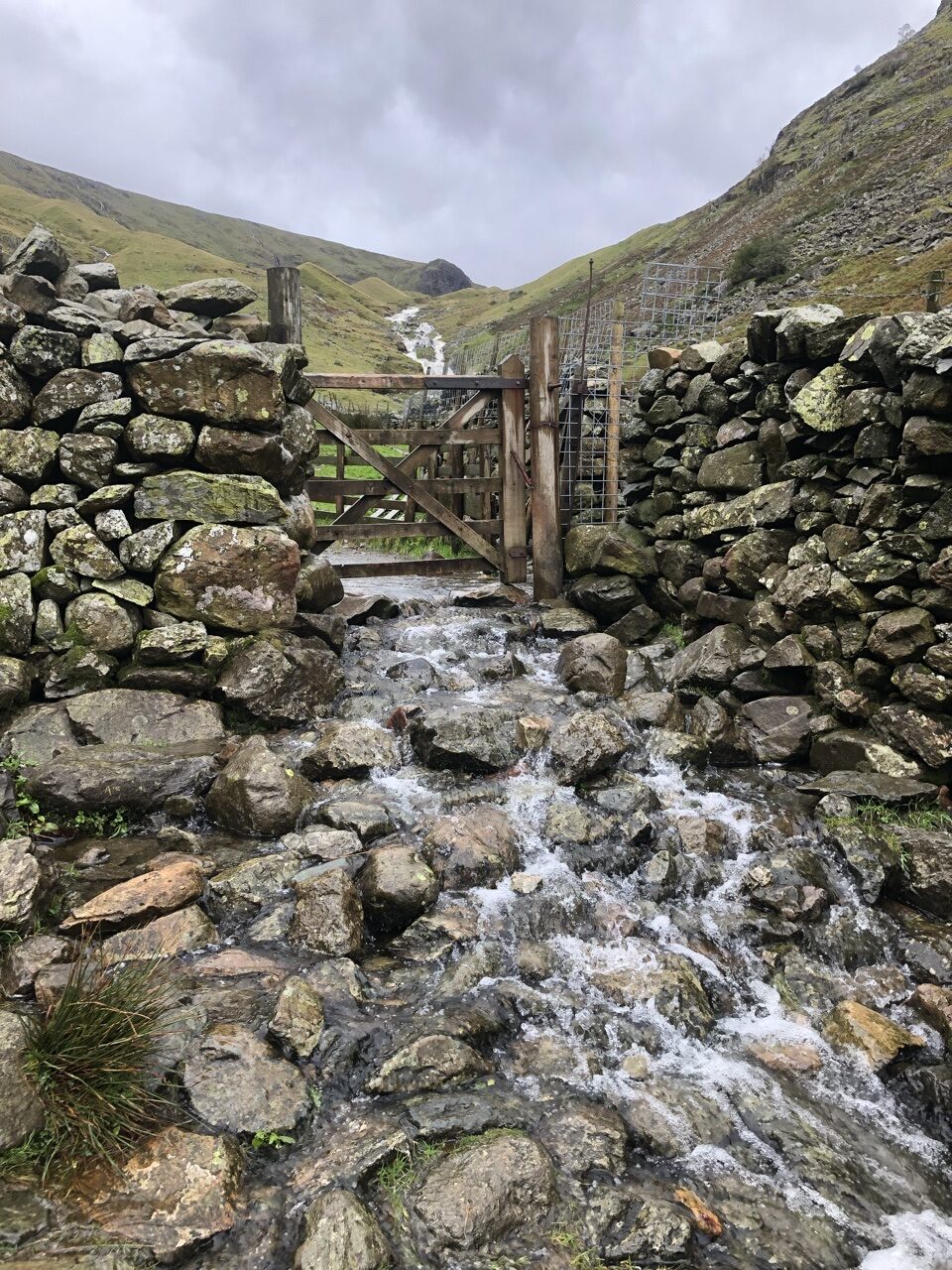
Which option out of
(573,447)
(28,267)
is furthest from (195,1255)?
→ (573,447)

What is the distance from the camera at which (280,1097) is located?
388 cm

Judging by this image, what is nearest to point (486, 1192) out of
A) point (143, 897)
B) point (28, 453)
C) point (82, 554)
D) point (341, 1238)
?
point (341, 1238)

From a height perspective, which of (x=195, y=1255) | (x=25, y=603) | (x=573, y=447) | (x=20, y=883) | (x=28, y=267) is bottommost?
(x=195, y=1255)

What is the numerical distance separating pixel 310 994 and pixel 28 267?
8187 mm

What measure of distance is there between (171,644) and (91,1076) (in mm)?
4779

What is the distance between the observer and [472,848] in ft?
19.9

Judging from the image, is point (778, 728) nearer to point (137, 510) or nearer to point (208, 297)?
point (137, 510)

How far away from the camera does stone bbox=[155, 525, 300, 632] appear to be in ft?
26.2

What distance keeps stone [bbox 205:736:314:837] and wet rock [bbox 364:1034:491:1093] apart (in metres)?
2.52

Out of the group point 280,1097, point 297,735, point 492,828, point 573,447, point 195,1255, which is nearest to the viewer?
point 195,1255

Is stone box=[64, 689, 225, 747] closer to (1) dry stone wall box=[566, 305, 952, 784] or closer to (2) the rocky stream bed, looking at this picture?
(2) the rocky stream bed

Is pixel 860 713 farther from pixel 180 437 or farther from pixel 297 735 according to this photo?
pixel 180 437

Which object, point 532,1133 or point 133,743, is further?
point 133,743

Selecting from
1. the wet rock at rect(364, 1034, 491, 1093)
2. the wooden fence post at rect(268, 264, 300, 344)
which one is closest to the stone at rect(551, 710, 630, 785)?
the wet rock at rect(364, 1034, 491, 1093)
